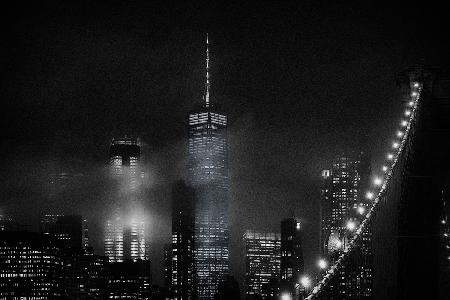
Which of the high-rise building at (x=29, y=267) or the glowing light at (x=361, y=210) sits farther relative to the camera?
the high-rise building at (x=29, y=267)

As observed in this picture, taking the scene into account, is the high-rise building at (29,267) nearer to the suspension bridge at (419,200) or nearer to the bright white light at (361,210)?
the bright white light at (361,210)

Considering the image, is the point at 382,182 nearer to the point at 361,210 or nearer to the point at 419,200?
the point at 361,210

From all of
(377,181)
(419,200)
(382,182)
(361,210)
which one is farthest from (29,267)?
(419,200)

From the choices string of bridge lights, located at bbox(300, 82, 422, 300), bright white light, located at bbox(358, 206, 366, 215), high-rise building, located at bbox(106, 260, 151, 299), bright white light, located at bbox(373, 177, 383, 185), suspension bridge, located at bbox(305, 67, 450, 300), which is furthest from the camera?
high-rise building, located at bbox(106, 260, 151, 299)

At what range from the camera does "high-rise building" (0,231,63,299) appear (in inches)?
4259

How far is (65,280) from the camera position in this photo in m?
115

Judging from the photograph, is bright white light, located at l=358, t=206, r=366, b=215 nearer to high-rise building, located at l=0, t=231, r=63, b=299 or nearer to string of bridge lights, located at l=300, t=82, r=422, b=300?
string of bridge lights, located at l=300, t=82, r=422, b=300

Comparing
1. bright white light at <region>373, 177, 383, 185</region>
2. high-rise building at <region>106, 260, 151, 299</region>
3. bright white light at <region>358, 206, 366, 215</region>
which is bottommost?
high-rise building at <region>106, 260, 151, 299</region>

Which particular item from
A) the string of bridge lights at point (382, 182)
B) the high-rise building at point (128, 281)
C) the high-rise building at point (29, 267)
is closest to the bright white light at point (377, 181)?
the string of bridge lights at point (382, 182)

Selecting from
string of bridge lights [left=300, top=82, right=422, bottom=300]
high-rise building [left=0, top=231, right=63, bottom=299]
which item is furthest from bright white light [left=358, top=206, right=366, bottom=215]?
high-rise building [left=0, top=231, right=63, bottom=299]

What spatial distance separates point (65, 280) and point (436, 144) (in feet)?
343

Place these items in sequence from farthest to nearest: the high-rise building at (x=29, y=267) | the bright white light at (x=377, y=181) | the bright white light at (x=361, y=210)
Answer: the high-rise building at (x=29, y=267)
the bright white light at (x=361, y=210)
the bright white light at (x=377, y=181)

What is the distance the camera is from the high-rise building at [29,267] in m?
108

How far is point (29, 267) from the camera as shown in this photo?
112250 mm
